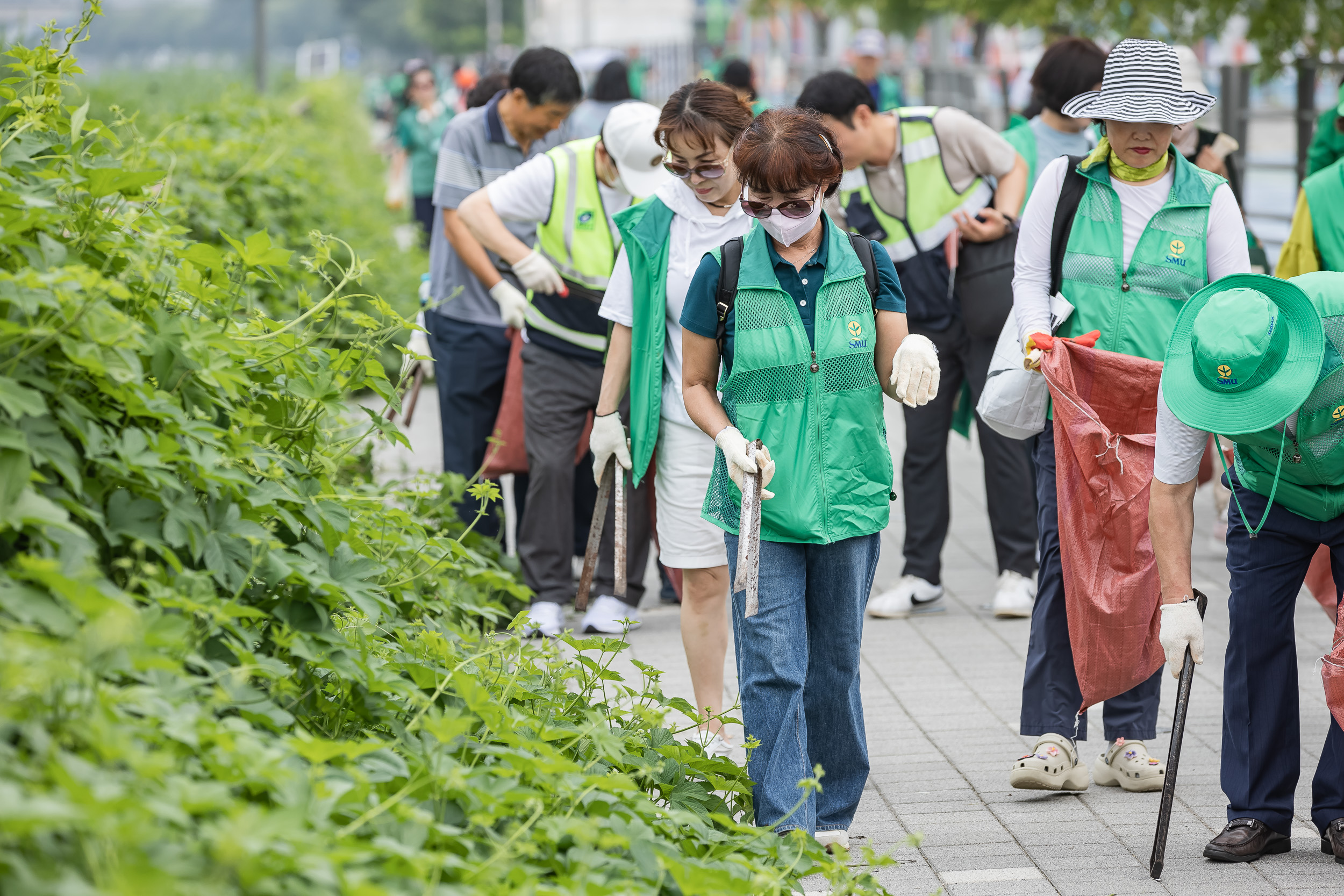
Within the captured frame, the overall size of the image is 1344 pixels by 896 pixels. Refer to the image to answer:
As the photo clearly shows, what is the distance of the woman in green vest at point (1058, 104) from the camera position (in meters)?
6.08

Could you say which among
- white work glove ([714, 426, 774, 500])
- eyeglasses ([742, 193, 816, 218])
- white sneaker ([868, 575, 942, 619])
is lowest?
white sneaker ([868, 575, 942, 619])

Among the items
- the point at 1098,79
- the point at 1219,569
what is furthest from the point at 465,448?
the point at 1219,569

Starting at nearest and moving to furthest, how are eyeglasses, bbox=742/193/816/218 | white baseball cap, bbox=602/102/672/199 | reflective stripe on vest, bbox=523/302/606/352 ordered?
eyeglasses, bbox=742/193/816/218, white baseball cap, bbox=602/102/672/199, reflective stripe on vest, bbox=523/302/606/352

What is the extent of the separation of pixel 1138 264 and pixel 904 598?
7.74ft

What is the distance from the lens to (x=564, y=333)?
587cm

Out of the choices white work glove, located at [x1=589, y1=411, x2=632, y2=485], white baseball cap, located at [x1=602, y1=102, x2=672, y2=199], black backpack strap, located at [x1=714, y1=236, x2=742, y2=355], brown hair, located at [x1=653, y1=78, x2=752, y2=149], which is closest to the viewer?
black backpack strap, located at [x1=714, y1=236, x2=742, y2=355]

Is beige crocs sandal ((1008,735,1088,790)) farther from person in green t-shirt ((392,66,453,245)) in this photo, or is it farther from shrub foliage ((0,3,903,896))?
person in green t-shirt ((392,66,453,245))

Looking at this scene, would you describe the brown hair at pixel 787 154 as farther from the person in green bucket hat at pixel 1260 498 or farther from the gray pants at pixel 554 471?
the gray pants at pixel 554 471

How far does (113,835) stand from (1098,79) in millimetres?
5104

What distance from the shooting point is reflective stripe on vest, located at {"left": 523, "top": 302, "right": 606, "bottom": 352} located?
5871 millimetres

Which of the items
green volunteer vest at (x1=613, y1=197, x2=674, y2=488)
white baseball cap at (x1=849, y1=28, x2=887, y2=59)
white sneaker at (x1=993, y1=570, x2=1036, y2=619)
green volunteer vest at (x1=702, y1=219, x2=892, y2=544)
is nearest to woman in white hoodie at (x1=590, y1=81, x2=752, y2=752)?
green volunteer vest at (x1=613, y1=197, x2=674, y2=488)

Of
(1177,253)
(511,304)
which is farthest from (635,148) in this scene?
(1177,253)

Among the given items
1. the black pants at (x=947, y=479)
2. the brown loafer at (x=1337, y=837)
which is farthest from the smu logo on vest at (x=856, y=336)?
the black pants at (x=947, y=479)

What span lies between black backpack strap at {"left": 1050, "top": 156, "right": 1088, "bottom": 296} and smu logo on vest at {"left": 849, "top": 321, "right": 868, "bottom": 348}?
3.39 feet
